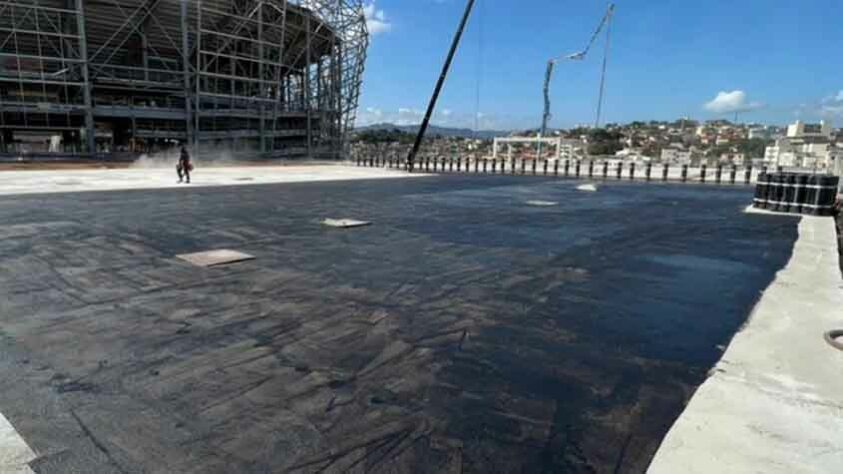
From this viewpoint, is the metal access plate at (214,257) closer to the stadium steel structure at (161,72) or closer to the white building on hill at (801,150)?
the white building on hill at (801,150)

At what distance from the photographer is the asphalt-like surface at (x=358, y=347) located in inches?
106

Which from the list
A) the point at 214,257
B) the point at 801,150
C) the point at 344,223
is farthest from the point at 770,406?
the point at 801,150

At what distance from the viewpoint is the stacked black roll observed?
1359 centimetres

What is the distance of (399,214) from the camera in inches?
500

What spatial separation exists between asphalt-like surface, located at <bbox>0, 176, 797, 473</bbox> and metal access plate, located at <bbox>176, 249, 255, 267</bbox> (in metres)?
0.24

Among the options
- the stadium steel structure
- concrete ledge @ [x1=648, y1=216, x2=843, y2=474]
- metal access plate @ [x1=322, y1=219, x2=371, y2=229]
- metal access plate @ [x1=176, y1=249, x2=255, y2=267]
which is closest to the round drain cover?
concrete ledge @ [x1=648, y1=216, x2=843, y2=474]

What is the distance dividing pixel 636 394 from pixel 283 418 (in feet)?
7.67

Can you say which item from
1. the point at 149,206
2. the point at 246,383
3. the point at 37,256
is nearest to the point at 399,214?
the point at 149,206

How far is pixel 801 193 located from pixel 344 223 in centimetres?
1301

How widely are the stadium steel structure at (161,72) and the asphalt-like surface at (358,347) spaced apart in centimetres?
4166

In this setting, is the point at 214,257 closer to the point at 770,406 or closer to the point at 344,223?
the point at 344,223

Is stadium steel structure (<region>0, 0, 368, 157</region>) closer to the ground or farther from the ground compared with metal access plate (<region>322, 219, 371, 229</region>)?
farther from the ground

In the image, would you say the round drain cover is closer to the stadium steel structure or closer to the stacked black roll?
the stacked black roll

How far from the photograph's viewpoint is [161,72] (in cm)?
4634
